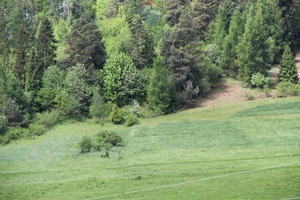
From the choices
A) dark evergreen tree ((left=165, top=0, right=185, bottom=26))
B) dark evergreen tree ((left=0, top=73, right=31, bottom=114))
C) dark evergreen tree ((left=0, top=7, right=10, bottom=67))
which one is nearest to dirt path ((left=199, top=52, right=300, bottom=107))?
dark evergreen tree ((left=0, top=73, right=31, bottom=114))

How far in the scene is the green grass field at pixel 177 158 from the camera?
3256 centimetres

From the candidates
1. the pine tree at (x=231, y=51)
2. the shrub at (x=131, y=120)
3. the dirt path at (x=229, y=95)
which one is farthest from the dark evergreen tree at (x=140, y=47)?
the shrub at (x=131, y=120)

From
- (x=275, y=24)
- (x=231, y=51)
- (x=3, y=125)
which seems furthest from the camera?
(x=275, y=24)

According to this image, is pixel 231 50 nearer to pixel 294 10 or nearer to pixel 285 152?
pixel 294 10

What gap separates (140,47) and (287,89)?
23.6m

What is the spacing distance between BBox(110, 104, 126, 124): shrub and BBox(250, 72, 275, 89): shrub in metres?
21.3

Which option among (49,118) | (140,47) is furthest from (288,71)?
(49,118)

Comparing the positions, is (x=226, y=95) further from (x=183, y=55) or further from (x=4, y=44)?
(x=4, y=44)

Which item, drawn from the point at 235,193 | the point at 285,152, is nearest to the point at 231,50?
the point at 285,152

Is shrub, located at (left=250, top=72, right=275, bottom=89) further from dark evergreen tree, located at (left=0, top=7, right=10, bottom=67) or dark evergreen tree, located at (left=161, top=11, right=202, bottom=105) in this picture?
dark evergreen tree, located at (left=0, top=7, right=10, bottom=67)

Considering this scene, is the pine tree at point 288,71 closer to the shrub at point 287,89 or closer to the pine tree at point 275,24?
the shrub at point 287,89

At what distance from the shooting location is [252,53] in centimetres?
7356

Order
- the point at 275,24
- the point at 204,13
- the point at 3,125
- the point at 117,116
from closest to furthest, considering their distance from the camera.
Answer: the point at 3,125 → the point at 117,116 → the point at 275,24 → the point at 204,13

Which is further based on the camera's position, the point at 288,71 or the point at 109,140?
the point at 288,71
